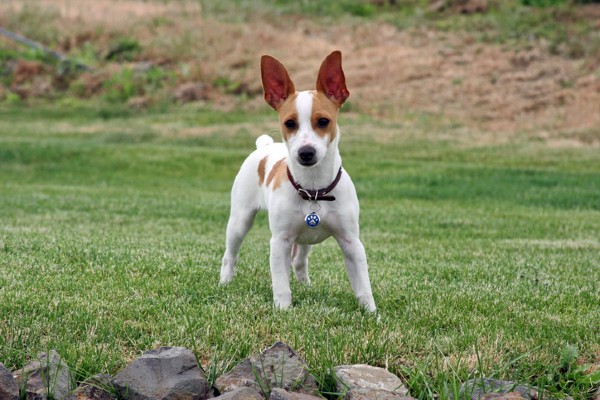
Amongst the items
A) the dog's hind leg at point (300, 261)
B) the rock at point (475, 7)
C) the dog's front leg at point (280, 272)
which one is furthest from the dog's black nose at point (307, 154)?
the rock at point (475, 7)

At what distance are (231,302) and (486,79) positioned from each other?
26.4 meters

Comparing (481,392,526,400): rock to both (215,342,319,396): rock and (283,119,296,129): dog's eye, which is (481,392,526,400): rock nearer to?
(215,342,319,396): rock

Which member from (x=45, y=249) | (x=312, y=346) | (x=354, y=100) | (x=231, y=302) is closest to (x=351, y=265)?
(x=231, y=302)

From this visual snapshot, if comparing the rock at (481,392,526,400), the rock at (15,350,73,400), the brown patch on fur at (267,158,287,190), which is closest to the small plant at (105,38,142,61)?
the brown patch on fur at (267,158,287,190)

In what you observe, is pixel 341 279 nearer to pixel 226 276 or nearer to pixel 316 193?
pixel 226 276

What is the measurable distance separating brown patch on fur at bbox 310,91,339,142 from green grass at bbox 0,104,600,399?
4.06 feet

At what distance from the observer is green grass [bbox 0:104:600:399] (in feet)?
15.8

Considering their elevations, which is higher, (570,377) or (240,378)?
(240,378)

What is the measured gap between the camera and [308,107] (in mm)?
5480

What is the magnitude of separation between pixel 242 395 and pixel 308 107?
6.86ft

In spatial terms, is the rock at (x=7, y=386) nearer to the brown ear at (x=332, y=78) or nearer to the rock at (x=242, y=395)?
the rock at (x=242, y=395)

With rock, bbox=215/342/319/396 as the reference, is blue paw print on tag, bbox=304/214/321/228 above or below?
above

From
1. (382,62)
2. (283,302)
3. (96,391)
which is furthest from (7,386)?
(382,62)

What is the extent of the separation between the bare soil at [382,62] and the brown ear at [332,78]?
19452 mm
